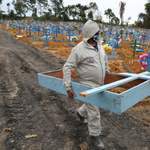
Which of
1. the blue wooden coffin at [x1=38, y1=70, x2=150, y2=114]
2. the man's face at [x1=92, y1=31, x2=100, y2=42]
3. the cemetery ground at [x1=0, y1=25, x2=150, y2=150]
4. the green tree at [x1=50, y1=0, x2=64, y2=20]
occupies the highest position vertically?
the green tree at [x1=50, y1=0, x2=64, y2=20]

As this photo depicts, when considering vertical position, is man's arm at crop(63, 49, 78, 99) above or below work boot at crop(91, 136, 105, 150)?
above

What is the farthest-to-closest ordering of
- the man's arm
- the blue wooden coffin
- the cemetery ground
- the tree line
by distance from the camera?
the tree line < the cemetery ground < the man's arm < the blue wooden coffin

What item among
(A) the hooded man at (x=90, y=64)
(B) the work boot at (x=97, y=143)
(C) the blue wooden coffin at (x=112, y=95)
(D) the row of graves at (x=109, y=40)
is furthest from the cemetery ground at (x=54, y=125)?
(D) the row of graves at (x=109, y=40)

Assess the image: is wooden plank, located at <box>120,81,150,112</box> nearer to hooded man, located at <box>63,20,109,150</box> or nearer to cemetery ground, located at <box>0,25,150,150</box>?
hooded man, located at <box>63,20,109,150</box>

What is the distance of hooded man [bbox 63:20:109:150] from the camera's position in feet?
7.22

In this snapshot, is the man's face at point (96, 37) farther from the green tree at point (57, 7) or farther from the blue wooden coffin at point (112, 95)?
the green tree at point (57, 7)

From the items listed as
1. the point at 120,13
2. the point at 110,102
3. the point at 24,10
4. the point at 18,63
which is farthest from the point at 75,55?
the point at 24,10

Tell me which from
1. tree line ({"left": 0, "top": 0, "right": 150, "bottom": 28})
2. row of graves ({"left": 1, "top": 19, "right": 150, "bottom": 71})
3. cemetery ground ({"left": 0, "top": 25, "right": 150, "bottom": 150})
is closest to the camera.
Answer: cemetery ground ({"left": 0, "top": 25, "right": 150, "bottom": 150})

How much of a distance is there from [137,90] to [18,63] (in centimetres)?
648

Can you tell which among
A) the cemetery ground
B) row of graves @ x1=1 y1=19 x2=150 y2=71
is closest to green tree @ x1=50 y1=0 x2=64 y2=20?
row of graves @ x1=1 y1=19 x2=150 y2=71

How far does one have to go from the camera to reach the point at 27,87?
4.69 metres

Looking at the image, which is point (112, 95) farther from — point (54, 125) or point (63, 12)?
point (63, 12)

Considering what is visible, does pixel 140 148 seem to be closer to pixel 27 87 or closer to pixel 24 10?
pixel 27 87

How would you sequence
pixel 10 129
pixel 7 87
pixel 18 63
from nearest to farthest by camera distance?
pixel 10 129
pixel 7 87
pixel 18 63
